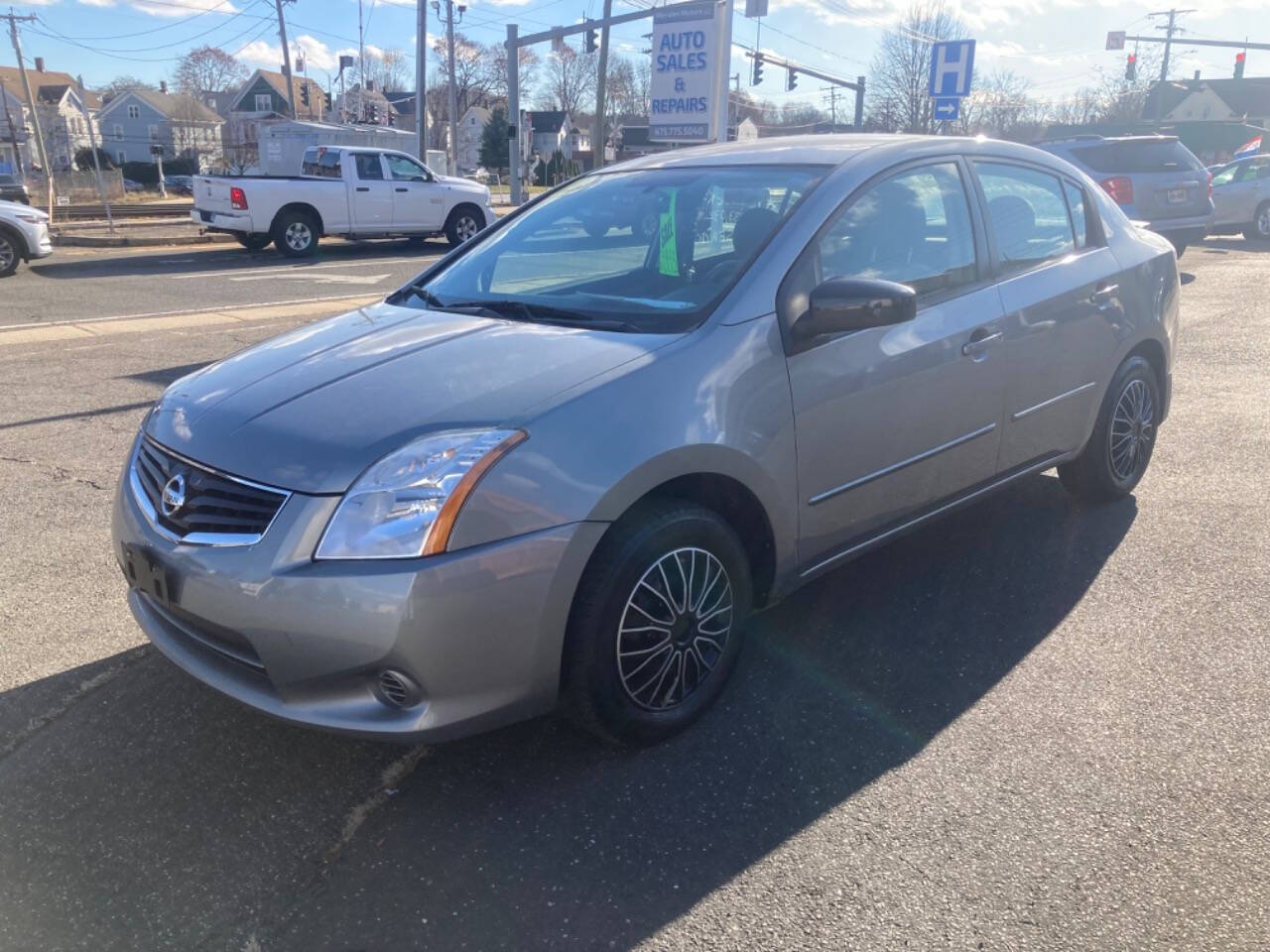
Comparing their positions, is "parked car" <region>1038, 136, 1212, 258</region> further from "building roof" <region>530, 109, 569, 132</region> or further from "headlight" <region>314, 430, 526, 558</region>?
"building roof" <region>530, 109, 569, 132</region>

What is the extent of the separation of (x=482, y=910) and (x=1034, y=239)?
341 cm

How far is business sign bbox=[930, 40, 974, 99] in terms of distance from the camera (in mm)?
22266

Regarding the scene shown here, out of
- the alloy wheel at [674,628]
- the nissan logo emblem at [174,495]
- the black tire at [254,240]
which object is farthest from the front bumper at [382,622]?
the black tire at [254,240]

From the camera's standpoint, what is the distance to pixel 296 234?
18078 mm

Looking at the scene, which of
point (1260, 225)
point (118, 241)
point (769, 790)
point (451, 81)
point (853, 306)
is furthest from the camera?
point (451, 81)

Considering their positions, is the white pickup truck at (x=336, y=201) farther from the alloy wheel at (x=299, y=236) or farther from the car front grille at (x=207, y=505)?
the car front grille at (x=207, y=505)

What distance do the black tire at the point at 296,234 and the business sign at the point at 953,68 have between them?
1331cm

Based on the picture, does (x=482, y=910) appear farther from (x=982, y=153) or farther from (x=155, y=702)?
(x=982, y=153)

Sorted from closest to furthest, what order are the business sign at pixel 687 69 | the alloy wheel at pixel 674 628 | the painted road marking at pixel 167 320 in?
the alloy wheel at pixel 674 628, the painted road marking at pixel 167 320, the business sign at pixel 687 69

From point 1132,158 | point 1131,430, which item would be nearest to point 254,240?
point 1132,158

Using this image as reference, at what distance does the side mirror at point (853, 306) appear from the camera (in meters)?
3.21

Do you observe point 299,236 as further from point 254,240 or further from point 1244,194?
point 1244,194

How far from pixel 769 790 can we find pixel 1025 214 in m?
2.73

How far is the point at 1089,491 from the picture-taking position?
196 inches
